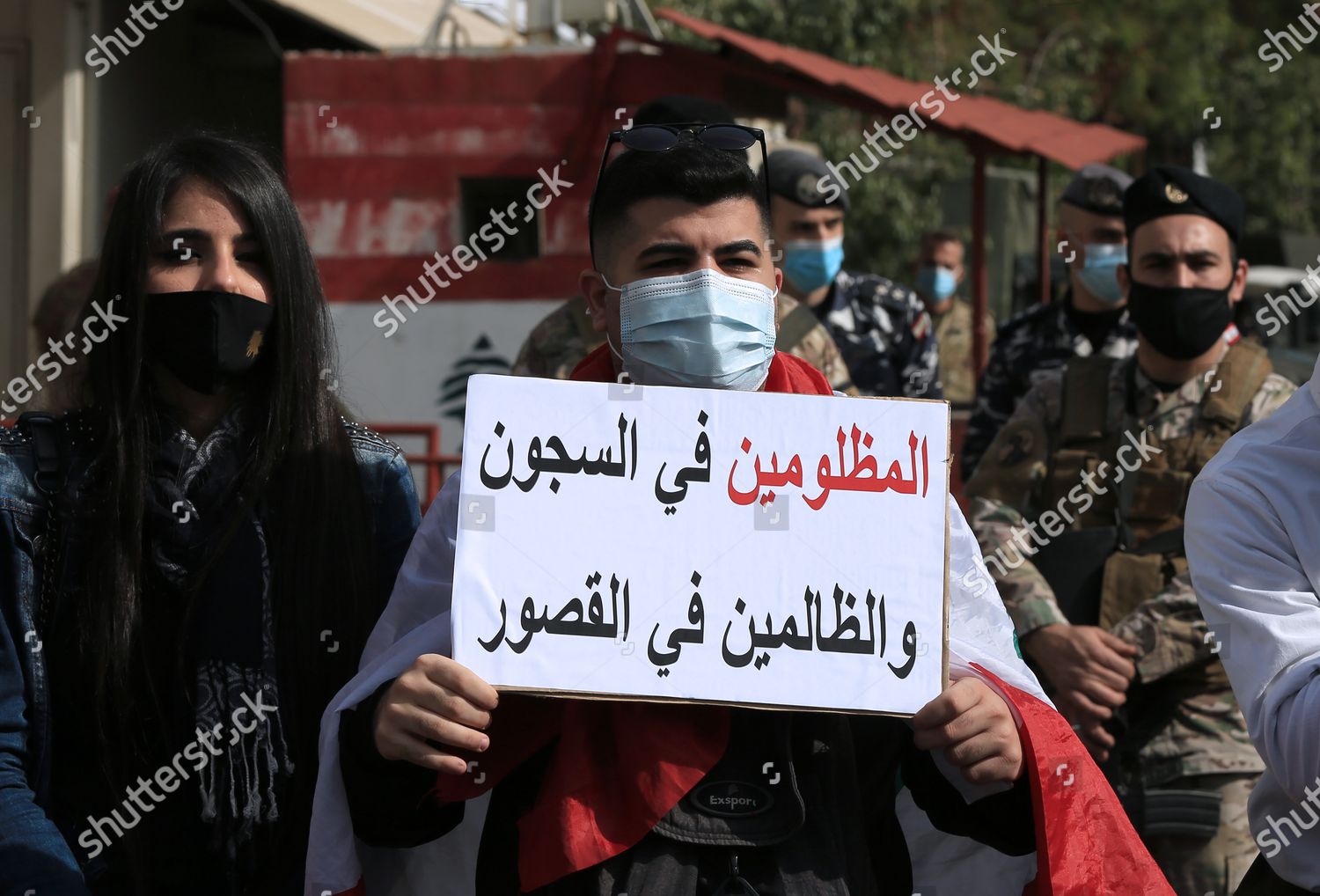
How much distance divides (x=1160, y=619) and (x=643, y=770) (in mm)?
2182

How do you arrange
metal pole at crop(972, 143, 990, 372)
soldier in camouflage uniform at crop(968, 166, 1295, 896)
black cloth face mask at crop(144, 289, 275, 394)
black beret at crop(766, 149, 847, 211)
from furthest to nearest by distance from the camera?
metal pole at crop(972, 143, 990, 372)
black beret at crop(766, 149, 847, 211)
soldier in camouflage uniform at crop(968, 166, 1295, 896)
black cloth face mask at crop(144, 289, 275, 394)

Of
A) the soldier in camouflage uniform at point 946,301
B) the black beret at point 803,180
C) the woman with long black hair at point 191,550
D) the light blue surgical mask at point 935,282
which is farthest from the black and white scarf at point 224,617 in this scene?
the light blue surgical mask at point 935,282

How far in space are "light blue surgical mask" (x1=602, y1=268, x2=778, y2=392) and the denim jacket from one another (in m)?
0.67

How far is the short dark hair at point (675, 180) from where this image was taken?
251 centimetres

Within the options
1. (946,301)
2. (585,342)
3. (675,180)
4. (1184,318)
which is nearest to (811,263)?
(585,342)

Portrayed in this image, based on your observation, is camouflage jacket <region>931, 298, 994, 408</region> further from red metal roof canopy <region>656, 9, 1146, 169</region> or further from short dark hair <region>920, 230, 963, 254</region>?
red metal roof canopy <region>656, 9, 1146, 169</region>

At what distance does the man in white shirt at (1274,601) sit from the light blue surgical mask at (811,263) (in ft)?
10.8

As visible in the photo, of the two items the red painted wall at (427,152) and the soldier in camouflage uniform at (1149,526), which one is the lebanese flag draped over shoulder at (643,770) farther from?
the red painted wall at (427,152)

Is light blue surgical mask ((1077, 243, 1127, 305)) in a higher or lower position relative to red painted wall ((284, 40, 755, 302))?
lower

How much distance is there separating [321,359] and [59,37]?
705 centimetres

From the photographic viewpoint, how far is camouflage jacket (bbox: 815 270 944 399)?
18.9ft

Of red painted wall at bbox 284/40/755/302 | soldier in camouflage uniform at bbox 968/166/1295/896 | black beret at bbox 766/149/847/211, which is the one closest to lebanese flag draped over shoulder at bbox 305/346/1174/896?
soldier in camouflage uniform at bbox 968/166/1295/896

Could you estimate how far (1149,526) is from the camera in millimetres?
4098

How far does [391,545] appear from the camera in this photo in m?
2.87
